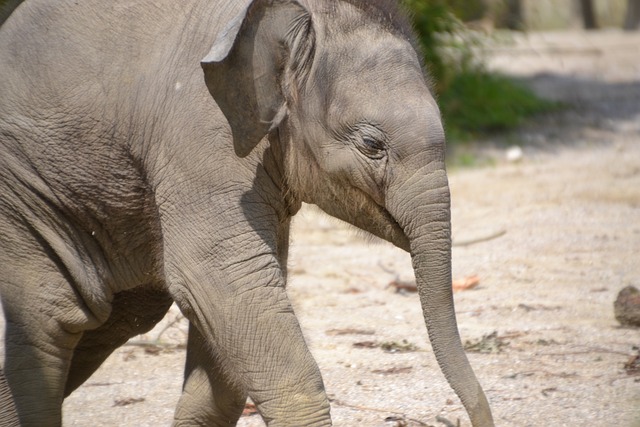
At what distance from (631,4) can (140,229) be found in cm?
2062

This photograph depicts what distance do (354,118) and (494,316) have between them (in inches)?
115

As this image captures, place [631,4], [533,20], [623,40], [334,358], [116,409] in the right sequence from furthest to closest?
[533,20]
[631,4]
[623,40]
[334,358]
[116,409]

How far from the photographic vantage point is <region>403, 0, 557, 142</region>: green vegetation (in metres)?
11.7

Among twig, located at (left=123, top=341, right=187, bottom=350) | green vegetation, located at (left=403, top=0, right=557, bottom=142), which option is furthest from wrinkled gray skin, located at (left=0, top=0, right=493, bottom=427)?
green vegetation, located at (left=403, top=0, right=557, bottom=142)

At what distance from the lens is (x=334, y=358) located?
566cm

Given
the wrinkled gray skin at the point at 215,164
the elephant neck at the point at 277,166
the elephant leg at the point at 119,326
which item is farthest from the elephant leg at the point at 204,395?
the elephant neck at the point at 277,166

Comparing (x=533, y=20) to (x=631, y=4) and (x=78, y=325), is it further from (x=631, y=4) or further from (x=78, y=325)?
(x=78, y=325)

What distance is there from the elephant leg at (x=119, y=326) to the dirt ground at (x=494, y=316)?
0.36m

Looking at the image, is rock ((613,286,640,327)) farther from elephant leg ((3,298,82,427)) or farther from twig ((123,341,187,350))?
elephant leg ((3,298,82,427))

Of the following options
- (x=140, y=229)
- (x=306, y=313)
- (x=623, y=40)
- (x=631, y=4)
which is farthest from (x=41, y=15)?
(x=631, y=4)

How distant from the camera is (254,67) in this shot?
3.65m

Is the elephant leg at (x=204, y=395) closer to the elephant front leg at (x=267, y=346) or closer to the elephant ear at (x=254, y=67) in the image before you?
the elephant front leg at (x=267, y=346)

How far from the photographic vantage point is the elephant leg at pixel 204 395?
4344mm

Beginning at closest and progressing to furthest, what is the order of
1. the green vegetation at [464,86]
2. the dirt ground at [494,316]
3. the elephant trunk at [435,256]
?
1. the elephant trunk at [435,256]
2. the dirt ground at [494,316]
3. the green vegetation at [464,86]
